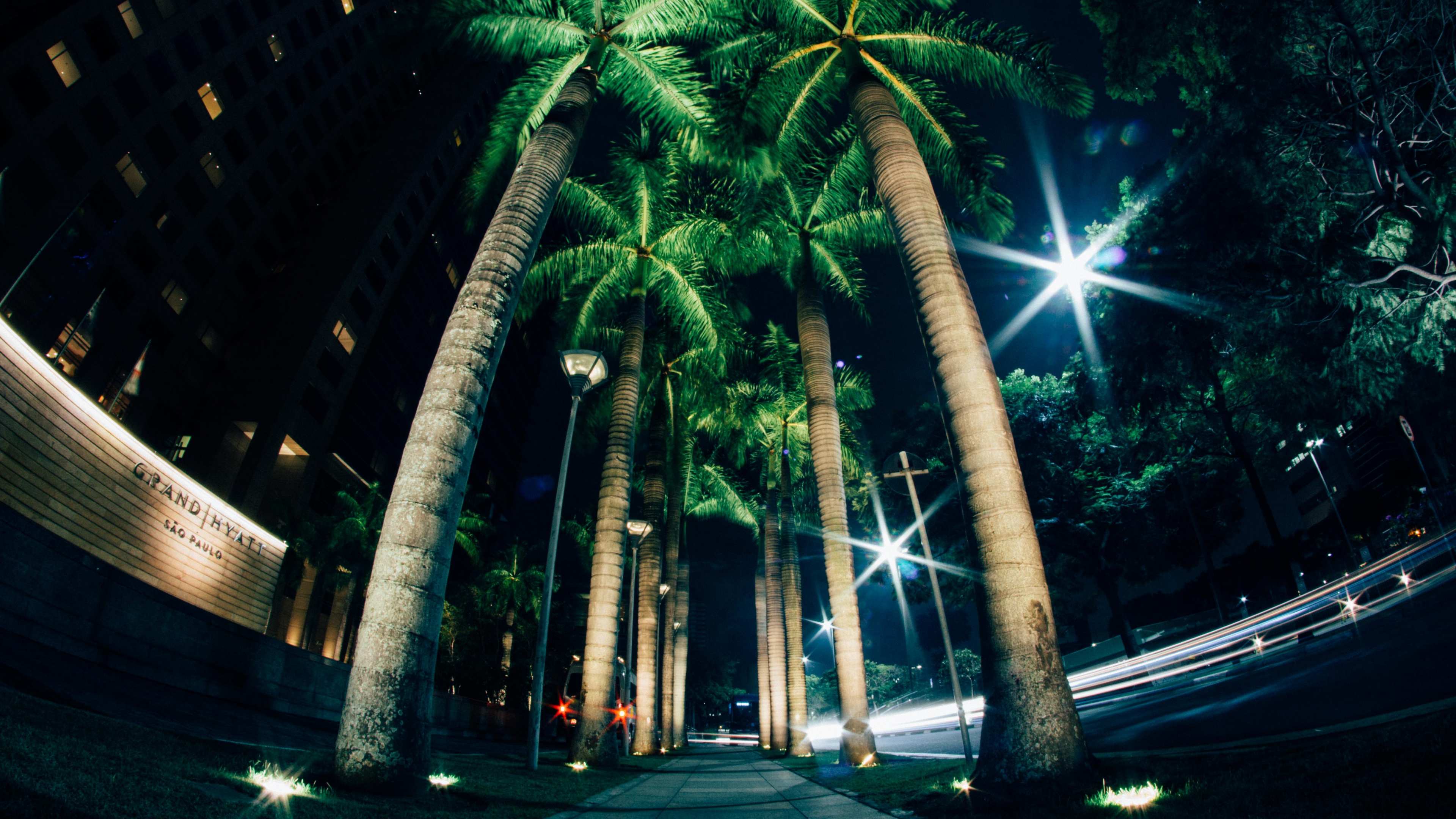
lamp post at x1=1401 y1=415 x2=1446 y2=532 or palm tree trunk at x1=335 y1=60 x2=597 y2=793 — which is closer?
palm tree trunk at x1=335 y1=60 x2=597 y2=793

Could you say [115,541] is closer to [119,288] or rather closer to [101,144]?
[119,288]

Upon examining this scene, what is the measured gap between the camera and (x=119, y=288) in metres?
32.3

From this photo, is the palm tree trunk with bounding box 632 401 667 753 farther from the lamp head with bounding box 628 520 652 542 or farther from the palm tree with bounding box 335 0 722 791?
the palm tree with bounding box 335 0 722 791

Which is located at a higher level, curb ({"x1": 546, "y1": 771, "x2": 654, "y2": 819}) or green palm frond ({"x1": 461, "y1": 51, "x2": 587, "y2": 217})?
green palm frond ({"x1": 461, "y1": 51, "x2": 587, "y2": 217})

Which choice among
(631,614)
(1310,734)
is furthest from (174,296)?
(1310,734)

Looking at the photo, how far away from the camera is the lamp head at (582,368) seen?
12281 mm

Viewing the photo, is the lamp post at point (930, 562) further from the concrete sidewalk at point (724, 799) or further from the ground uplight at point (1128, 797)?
the ground uplight at point (1128, 797)

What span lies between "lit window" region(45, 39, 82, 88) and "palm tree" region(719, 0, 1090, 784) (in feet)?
118

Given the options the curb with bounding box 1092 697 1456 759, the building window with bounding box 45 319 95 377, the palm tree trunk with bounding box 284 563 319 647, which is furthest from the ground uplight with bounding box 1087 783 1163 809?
the palm tree trunk with bounding box 284 563 319 647

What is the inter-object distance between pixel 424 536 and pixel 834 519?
33.7ft

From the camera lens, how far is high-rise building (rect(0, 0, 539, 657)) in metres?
28.5

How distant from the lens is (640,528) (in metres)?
21.5

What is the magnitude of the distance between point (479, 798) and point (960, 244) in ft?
48.3

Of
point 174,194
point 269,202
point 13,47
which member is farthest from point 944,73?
point 269,202
